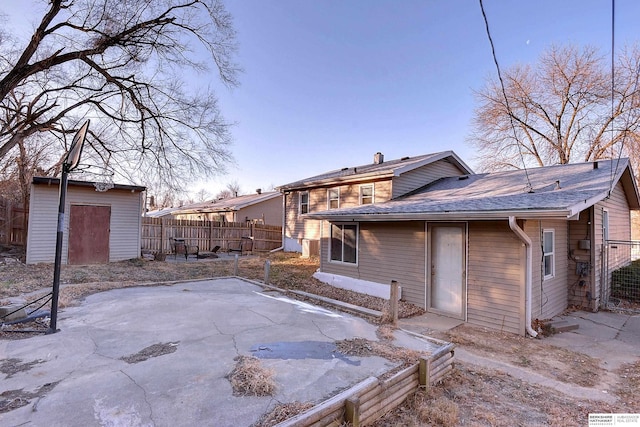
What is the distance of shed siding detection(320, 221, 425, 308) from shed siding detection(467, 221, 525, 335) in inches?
46.3

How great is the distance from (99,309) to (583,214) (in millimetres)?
11241

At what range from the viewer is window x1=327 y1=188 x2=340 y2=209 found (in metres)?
15.2

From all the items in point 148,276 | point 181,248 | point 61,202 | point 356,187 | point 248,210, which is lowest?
point 148,276

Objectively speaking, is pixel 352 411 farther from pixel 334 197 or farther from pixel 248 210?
pixel 248 210

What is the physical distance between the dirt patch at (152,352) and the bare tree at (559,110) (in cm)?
2069

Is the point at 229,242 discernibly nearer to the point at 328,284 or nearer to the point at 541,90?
the point at 328,284

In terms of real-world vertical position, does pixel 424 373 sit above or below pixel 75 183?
below

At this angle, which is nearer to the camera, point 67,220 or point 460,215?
point 460,215

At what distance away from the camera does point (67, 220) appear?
1173 centimetres

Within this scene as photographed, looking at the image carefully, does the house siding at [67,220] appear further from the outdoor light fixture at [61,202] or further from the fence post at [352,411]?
the fence post at [352,411]

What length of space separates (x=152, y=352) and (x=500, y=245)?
6364mm

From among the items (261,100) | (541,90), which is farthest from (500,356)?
(541,90)

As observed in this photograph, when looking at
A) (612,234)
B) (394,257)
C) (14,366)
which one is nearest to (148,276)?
(14,366)

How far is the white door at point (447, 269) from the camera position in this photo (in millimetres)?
7043
